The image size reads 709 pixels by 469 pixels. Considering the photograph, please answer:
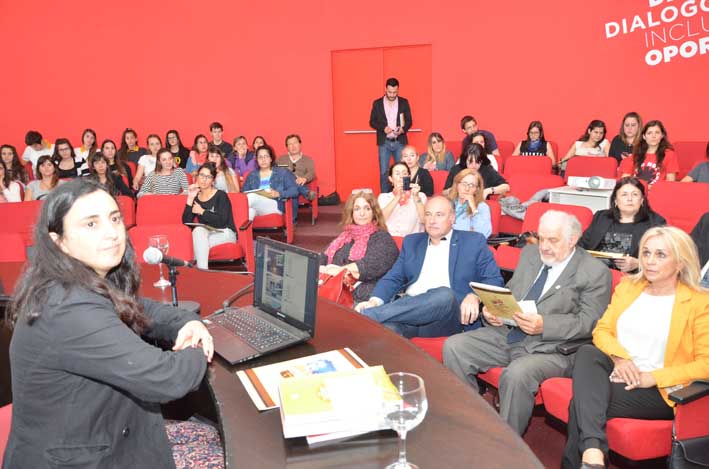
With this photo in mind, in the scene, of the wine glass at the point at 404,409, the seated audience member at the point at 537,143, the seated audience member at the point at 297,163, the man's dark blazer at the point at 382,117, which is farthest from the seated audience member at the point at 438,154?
the wine glass at the point at 404,409

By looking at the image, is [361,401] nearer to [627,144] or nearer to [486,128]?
[627,144]

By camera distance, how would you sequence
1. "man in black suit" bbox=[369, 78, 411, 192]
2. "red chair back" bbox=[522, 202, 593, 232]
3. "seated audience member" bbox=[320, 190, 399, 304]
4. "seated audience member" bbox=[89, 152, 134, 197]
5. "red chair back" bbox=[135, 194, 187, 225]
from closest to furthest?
"seated audience member" bbox=[320, 190, 399, 304], "red chair back" bbox=[522, 202, 593, 232], "red chair back" bbox=[135, 194, 187, 225], "seated audience member" bbox=[89, 152, 134, 197], "man in black suit" bbox=[369, 78, 411, 192]

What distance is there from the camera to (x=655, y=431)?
7.50ft

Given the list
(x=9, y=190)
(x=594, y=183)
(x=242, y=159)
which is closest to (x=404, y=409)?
(x=594, y=183)

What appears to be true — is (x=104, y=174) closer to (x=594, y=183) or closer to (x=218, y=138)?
(x=218, y=138)

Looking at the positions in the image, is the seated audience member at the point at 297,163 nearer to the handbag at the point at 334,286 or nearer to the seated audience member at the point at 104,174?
the seated audience member at the point at 104,174

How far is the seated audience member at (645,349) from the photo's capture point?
7.78 ft

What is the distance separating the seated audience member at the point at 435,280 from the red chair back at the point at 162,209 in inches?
A: 106

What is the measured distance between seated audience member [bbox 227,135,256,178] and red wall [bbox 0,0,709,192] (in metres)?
1.05

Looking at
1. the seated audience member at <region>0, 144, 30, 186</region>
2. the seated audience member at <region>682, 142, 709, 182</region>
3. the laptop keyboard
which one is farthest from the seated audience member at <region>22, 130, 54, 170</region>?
the seated audience member at <region>682, 142, 709, 182</region>

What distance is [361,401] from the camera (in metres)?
1.46

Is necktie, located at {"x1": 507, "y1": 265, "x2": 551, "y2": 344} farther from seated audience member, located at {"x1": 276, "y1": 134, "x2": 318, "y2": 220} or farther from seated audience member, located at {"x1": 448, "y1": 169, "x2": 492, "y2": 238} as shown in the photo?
seated audience member, located at {"x1": 276, "y1": 134, "x2": 318, "y2": 220}

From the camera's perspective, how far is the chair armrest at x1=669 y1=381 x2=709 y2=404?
219cm

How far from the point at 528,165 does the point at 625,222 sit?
295 centimetres
